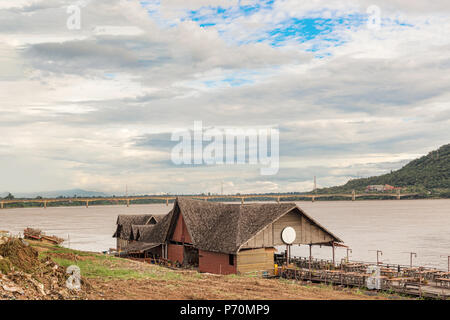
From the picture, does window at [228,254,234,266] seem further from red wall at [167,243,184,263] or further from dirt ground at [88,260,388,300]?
dirt ground at [88,260,388,300]

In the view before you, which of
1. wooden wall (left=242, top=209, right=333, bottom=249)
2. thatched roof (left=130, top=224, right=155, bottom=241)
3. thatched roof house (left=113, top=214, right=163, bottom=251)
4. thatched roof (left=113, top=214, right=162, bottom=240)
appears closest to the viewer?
wooden wall (left=242, top=209, right=333, bottom=249)

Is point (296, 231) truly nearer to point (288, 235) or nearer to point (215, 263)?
point (288, 235)

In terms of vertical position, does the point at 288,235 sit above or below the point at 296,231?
below

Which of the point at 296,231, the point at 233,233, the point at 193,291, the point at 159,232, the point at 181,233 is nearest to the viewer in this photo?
the point at 193,291

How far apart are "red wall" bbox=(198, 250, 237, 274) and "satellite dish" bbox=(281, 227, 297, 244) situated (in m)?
4.87

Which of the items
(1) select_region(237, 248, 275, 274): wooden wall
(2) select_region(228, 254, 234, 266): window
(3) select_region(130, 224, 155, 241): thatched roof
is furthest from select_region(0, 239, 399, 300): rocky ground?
(3) select_region(130, 224, 155, 241): thatched roof

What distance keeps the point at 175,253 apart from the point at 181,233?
98.9 inches

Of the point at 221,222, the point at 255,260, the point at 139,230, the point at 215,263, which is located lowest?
the point at 215,263

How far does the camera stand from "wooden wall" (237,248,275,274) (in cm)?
3625

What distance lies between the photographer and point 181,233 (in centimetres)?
4538

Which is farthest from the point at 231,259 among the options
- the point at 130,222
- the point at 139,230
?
the point at 130,222

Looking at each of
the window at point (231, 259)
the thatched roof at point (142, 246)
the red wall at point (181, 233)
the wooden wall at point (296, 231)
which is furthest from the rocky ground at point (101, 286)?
the thatched roof at point (142, 246)
